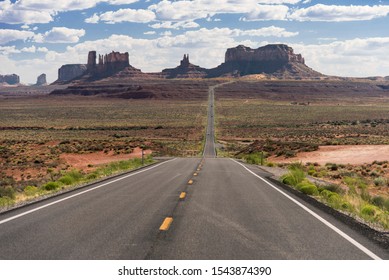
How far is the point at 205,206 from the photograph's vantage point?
1234cm

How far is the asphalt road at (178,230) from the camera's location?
734cm

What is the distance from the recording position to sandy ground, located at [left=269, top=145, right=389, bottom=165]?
35.6 meters

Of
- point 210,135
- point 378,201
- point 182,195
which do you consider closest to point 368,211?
point 378,201

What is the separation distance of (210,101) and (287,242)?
591 feet

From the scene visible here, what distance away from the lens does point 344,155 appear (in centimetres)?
4016

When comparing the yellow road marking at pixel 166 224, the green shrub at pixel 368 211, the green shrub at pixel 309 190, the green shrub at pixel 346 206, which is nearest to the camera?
the yellow road marking at pixel 166 224

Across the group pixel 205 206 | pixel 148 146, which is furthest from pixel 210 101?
pixel 205 206

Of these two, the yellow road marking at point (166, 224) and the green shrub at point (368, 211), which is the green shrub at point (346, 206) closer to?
the green shrub at point (368, 211)

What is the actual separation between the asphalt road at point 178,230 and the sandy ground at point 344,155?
75.8 ft

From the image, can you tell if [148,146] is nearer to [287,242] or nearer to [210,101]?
[287,242]

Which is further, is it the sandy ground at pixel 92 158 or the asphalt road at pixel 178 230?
the sandy ground at pixel 92 158

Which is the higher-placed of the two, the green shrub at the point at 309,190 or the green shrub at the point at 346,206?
the green shrub at the point at 346,206

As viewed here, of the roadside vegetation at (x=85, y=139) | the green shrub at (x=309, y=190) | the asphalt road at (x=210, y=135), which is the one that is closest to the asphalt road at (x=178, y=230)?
the green shrub at (x=309, y=190)
